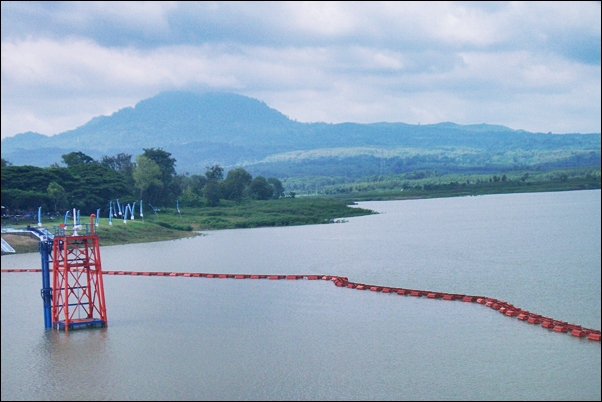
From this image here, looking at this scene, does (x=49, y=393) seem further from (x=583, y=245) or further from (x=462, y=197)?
(x=462, y=197)

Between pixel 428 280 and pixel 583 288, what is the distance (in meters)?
7.04

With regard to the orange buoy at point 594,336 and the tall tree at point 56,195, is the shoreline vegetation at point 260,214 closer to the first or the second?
the tall tree at point 56,195

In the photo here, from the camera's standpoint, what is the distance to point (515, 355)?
68.0ft

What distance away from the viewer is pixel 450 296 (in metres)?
29.1

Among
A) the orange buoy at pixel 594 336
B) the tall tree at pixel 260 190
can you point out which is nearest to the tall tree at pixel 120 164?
the tall tree at pixel 260 190

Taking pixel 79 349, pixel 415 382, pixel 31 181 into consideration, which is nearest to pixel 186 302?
pixel 79 349

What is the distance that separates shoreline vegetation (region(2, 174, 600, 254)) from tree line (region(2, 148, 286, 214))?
1593mm

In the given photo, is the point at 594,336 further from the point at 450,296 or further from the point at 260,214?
the point at 260,214

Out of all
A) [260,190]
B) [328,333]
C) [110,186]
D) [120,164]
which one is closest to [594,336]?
[328,333]

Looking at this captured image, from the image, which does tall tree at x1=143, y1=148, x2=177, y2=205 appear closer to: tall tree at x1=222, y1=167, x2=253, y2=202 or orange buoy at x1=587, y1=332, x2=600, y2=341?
tall tree at x1=222, y1=167, x2=253, y2=202

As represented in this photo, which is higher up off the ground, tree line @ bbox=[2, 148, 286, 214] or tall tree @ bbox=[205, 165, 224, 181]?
tall tree @ bbox=[205, 165, 224, 181]

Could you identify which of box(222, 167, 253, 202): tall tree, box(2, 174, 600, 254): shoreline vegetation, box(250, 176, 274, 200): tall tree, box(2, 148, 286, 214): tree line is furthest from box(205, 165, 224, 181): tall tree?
box(2, 174, 600, 254): shoreline vegetation

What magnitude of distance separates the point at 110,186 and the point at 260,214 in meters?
17.3

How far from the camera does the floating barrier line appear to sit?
74.2ft
